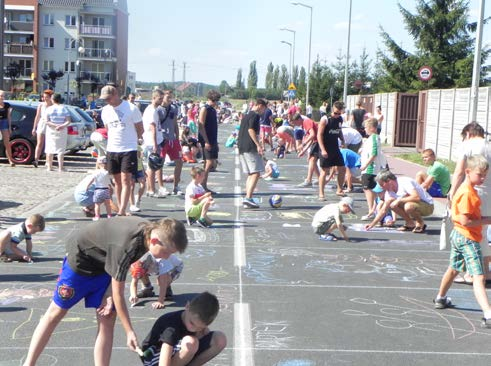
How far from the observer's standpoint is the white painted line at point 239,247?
946 centimetres

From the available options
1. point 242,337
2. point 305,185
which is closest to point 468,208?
point 242,337

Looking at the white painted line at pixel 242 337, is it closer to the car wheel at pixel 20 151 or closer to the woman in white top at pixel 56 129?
the woman in white top at pixel 56 129

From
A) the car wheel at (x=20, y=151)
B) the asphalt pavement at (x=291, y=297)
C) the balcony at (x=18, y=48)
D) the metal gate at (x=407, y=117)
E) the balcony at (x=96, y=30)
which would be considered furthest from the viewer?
the balcony at (x=96, y=30)

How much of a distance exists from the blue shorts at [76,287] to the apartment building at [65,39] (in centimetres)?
8628

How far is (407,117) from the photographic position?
115ft

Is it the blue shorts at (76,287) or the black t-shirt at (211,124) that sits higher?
the black t-shirt at (211,124)

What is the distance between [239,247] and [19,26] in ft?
282

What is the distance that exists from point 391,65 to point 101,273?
48.1m

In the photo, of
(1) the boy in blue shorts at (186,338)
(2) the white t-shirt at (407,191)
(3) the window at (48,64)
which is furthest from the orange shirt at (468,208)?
(3) the window at (48,64)

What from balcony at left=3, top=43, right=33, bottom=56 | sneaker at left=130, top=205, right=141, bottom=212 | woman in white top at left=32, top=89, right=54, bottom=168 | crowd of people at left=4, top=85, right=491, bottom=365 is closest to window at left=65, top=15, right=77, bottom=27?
balcony at left=3, top=43, right=33, bottom=56

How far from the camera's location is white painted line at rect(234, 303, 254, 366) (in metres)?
5.91

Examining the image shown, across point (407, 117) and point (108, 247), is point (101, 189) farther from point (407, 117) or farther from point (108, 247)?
point (407, 117)

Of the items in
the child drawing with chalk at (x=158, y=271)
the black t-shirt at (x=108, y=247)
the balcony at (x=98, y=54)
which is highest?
the balcony at (x=98, y=54)

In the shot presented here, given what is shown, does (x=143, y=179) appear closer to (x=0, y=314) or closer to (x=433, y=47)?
(x=0, y=314)
